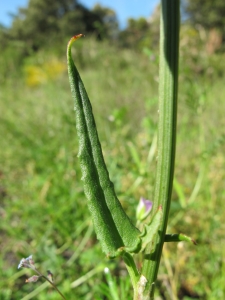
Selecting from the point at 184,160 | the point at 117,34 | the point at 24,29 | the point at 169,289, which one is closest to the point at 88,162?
the point at 169,289

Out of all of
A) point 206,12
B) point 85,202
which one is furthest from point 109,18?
point 85,202

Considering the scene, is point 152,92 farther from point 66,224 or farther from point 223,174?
point 66,224

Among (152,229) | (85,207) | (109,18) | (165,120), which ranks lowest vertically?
(85,207)

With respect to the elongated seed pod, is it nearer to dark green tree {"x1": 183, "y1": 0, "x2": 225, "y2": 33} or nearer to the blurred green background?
the blurred green background

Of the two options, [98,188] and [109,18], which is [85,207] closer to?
[98,188]

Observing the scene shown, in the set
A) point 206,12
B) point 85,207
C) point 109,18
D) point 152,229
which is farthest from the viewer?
point 206,12

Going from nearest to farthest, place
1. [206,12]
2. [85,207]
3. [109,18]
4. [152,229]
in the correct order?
[152,229], [85,207], [109,18], [206,12]
